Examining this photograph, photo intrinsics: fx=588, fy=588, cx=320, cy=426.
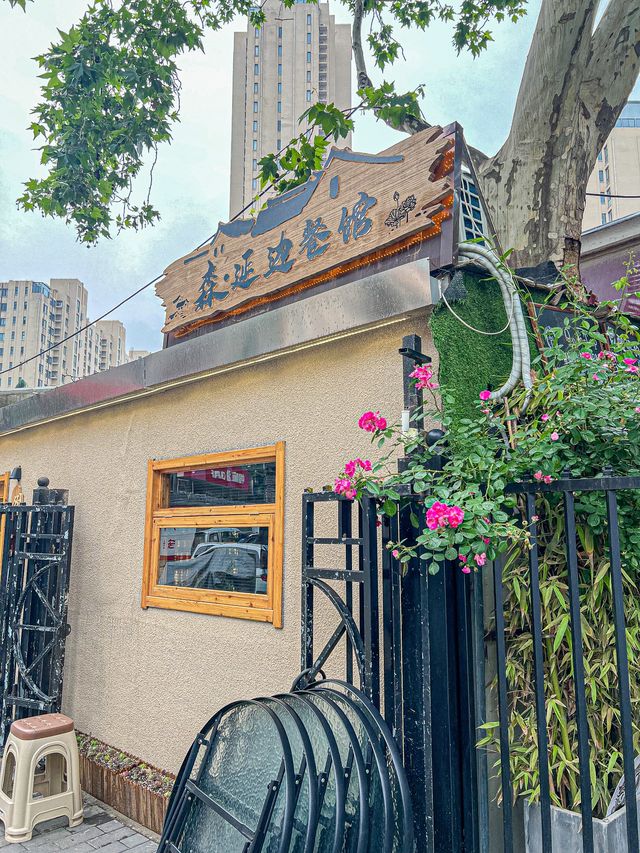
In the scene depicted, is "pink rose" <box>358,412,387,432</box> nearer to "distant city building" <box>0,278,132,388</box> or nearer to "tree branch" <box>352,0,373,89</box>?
"tree branch" <box>352,0,373,89</box>

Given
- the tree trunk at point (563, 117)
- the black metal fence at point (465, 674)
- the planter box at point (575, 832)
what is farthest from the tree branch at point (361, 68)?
the planter box at point (575, 832)

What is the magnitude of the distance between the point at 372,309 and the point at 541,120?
11.1 feet

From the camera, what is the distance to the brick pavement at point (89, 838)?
359 centimetres

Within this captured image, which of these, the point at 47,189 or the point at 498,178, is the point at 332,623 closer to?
the point at 498,178

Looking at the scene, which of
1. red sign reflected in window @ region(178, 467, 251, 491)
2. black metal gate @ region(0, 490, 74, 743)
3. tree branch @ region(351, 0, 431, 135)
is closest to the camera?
red sign reflected in window @ region(178, 467, 251, 491)

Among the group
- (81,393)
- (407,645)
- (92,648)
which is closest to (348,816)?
(407,645)

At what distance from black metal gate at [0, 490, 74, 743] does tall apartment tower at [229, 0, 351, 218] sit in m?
71.1

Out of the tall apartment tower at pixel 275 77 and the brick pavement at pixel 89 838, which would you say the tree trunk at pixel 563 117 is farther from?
the tall apartment tower at pixel 275 77

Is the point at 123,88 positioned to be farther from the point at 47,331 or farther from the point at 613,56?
the point at 47,331

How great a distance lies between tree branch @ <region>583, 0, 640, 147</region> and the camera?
482 cm

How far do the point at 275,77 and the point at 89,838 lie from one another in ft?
269

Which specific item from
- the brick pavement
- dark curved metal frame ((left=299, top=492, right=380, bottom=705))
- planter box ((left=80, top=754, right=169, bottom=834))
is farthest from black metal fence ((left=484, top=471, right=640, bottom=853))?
the brick pavement

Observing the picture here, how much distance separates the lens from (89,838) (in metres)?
3.73

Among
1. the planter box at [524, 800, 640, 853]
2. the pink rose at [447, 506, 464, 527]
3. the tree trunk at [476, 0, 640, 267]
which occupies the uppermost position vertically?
the tree trunk at [476, 0, 640, 267]
